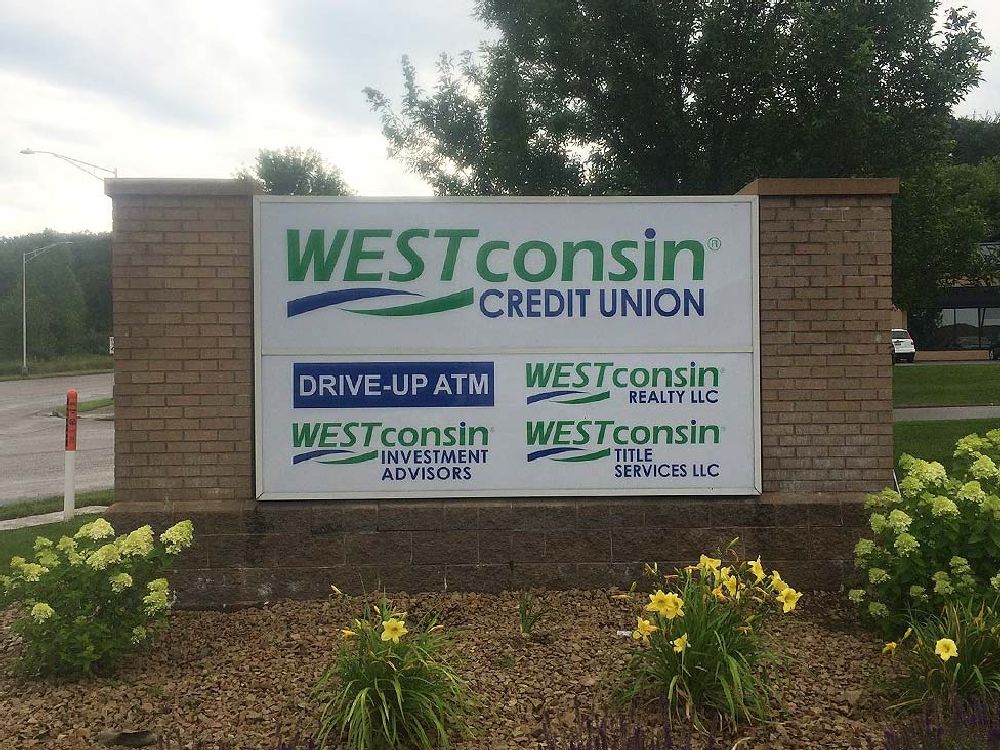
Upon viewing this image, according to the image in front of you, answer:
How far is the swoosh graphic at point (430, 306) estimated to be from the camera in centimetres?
525

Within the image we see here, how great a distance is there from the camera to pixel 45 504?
9.62m

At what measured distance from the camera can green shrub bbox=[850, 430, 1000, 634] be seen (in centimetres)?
418

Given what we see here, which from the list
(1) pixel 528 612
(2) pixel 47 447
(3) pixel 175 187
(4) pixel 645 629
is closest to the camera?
(4) pixel 645 629

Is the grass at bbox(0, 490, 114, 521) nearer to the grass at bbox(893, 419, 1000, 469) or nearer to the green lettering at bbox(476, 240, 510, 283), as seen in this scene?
the green lettering at bbox(476, 240, 510, 283)

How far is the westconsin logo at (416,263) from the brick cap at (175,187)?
43 cm

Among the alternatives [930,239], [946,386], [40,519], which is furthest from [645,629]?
[946,386]

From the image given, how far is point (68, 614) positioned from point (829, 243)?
15.9 feet

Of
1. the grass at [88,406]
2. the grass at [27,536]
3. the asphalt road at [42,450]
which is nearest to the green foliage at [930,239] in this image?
the grass at [27,536]

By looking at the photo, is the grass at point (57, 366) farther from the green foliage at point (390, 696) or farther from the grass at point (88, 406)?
the green foliage at point (390, 696)

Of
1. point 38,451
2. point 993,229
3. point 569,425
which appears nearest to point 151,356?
point 569,425

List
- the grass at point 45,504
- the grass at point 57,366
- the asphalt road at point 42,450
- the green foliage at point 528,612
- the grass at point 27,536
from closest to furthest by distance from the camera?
1. the green foliage at point 528,612
2. the grass at point 27,536
3. the grass at point 45,504
4. the asphalt road at point 42,450
5. the grass at point 57,366

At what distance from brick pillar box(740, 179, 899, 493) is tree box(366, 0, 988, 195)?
499 cm

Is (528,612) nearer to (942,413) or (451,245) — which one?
(451,245)

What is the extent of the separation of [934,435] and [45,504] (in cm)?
1213
